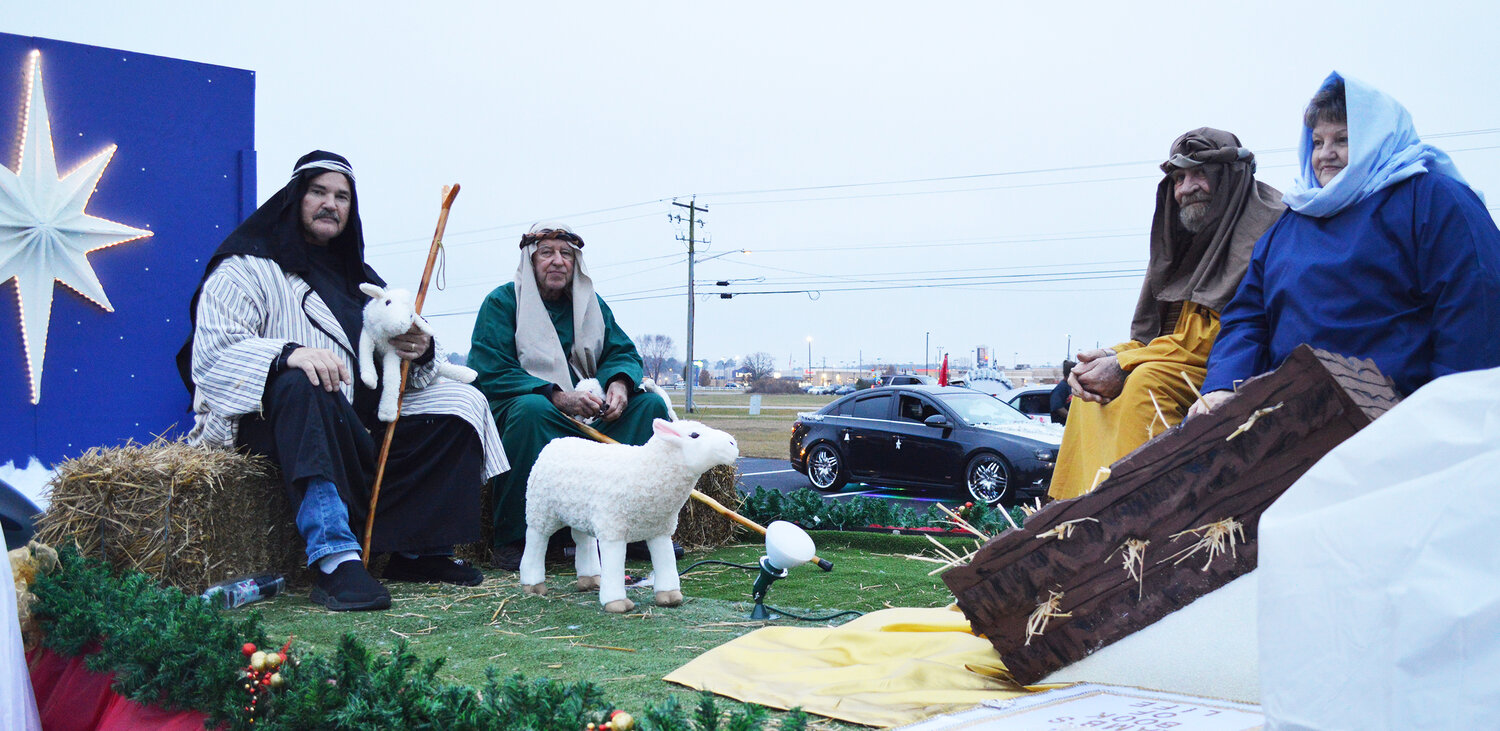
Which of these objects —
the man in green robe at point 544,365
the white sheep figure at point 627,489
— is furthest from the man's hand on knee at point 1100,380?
the man in green robe at point 544,365

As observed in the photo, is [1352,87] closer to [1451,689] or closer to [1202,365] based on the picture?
[1202,365]

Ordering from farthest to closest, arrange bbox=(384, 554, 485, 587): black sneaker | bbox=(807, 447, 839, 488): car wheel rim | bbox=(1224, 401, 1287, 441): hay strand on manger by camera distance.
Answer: bbox=(807, 447, 839, 488): car wheel rim < bbox=(384, 554, 485, 587): black sneaker < bbox=(1224, 401, 1287, 441): hay strand on manger

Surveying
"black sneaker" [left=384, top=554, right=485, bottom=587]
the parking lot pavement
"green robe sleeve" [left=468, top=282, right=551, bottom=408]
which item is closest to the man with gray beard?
"black sneaker" [left=384, top=554, right=485, bottom=587]

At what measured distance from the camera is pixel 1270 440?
196 centimetres

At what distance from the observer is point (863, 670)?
91.9 inches

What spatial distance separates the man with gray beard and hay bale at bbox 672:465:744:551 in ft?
7.02

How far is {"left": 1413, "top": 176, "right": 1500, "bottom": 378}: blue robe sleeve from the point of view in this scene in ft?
7.80

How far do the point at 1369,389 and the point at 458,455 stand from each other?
10.7ft

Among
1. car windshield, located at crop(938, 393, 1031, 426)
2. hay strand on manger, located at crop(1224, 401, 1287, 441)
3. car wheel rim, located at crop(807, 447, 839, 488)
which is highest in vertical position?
hay strand on manger, located at crop(1224, 401, 1287, 441)

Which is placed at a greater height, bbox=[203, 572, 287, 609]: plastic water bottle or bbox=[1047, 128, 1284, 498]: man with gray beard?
bbox=[1047, 128, 1284, 498]: man with gray beard

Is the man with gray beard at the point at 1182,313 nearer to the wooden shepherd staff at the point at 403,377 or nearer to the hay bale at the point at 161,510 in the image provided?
the wooden shepherd staff at the point at 403,377

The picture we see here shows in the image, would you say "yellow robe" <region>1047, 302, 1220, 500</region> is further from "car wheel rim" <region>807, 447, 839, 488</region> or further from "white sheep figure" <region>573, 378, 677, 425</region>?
"car wheel rim" <region>807, 447, 839, 488</region>

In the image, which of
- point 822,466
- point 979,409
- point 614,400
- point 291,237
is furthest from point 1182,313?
point 822,466

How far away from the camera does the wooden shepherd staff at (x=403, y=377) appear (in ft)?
12.2
